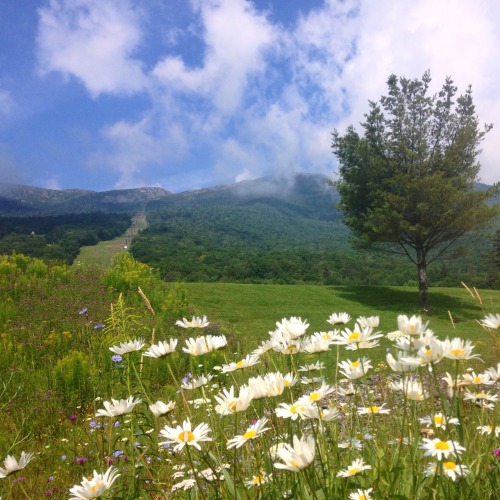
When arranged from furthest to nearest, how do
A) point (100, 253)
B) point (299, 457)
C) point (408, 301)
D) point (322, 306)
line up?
point (100, 253), point (408, 301), point (322, 306), point (299, 457)

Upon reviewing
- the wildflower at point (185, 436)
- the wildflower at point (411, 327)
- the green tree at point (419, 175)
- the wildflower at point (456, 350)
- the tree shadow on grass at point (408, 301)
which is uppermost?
the green tree at point (419, 175)

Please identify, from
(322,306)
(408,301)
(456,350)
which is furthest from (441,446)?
(408,301)

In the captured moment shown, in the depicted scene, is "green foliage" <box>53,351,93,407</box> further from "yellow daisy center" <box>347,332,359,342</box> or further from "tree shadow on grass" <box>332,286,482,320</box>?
"tree shadow on grass" <box>332,286,482,320</box>

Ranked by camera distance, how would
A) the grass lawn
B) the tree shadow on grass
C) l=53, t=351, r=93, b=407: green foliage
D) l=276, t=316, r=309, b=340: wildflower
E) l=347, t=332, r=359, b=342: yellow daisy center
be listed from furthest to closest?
the tree shadow on grass < the grass lawn < l=53, t=351, r=93, b=407: green foliage < l=276, t=316, r=309, b=340: wildflower < l=347, t=332, r=359, b=342: yellow daisy center

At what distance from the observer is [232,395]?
1519 mm

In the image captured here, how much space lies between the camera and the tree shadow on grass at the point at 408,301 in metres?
15.1

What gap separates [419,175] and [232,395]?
15.6m

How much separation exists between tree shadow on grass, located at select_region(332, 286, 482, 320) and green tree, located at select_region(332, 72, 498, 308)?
83 cm

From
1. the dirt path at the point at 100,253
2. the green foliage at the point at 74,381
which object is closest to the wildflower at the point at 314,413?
the green foliage at the point at 74,381

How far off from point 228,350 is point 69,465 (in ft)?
13.1

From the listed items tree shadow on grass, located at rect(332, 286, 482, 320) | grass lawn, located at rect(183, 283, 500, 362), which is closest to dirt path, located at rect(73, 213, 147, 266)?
grass lawn, located at rect(183, 283, 500, 362)

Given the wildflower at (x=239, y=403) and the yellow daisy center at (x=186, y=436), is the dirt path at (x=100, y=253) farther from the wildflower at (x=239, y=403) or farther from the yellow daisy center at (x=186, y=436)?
the yellow daisy center at (x=186, y=436)

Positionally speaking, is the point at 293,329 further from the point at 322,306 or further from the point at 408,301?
the point at 408,301

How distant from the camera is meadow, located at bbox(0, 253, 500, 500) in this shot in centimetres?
136
